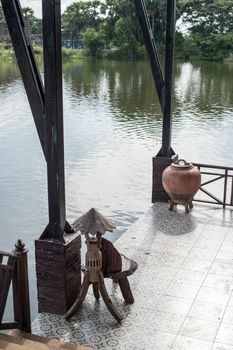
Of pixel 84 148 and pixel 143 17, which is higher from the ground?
pixel 143 17

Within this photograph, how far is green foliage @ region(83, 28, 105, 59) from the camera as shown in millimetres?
40734

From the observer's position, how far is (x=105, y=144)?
13.5 m

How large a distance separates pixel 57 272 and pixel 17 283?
21.4 inches

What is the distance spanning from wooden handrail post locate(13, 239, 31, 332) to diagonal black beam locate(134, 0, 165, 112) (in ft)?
11.9

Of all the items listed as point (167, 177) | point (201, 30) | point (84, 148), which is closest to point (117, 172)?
point (84, 148)

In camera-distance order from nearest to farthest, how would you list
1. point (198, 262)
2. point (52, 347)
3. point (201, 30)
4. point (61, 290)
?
point (52, 347), point (61, 290), point (198, 262), point (201, 30)

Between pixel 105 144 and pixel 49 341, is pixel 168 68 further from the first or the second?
pixel 105 144

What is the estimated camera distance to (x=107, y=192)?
31.1 ft

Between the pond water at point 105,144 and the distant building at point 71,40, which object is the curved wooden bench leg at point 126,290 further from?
the distant building at point 71,40

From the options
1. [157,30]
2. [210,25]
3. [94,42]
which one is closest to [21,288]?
[157,30]

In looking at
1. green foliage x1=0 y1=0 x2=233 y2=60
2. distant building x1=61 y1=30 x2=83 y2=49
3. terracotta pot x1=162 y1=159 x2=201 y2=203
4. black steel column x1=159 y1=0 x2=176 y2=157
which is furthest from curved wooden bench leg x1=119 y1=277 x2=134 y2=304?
distant building x1=61 y1=30 x2=83 y2=49

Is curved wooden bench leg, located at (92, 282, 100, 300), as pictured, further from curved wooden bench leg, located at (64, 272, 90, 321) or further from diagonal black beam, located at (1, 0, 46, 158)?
diagonal black beam, located at (1, 0, 46, 158)

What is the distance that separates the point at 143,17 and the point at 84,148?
24.4 ft

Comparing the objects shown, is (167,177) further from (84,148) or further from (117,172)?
(84,148)
